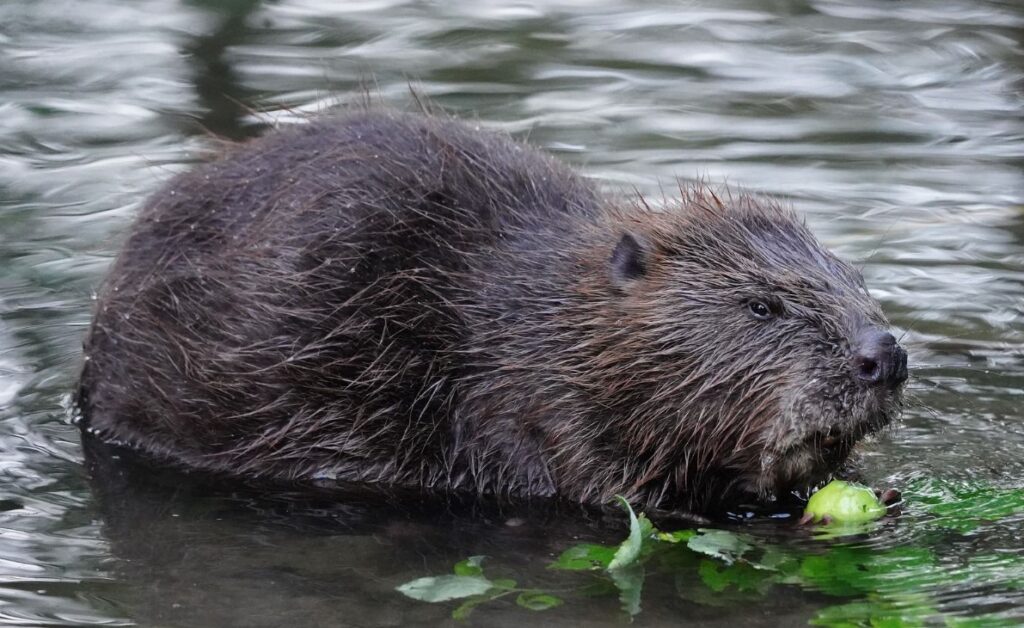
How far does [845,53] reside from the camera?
409 inches

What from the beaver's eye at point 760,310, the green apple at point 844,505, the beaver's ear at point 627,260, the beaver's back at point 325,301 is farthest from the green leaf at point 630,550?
the beaver's back at point 325,301

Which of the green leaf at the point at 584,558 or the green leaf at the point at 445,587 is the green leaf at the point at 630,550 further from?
the green leaf at the point at 445,587

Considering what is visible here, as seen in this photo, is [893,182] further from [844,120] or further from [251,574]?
[251,574]

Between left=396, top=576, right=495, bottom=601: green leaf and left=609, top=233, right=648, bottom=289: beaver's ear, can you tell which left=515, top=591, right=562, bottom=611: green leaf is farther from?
left=609, top=233, right=648, bottom=289: beaver's ear

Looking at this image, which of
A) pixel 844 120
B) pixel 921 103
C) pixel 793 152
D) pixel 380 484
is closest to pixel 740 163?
pixel 793 152

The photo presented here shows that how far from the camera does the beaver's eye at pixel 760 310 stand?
506 cm

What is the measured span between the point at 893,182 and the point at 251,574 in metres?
4.68

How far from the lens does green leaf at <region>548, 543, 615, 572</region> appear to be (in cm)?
470

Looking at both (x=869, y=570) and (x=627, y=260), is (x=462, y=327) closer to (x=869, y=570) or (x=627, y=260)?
(x=627, y=260)

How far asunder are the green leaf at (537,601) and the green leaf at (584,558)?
220mm

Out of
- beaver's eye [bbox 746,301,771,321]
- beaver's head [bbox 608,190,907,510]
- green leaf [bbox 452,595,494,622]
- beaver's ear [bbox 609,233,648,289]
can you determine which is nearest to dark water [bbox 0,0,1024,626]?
green leaf [bbox 452,595,494,622]

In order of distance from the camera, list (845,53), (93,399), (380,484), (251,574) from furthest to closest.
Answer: (845,53) < (93,399) < (380,484) < (251,574)

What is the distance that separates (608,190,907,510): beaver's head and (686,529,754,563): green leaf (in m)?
0.34

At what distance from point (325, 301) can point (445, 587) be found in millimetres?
1378
